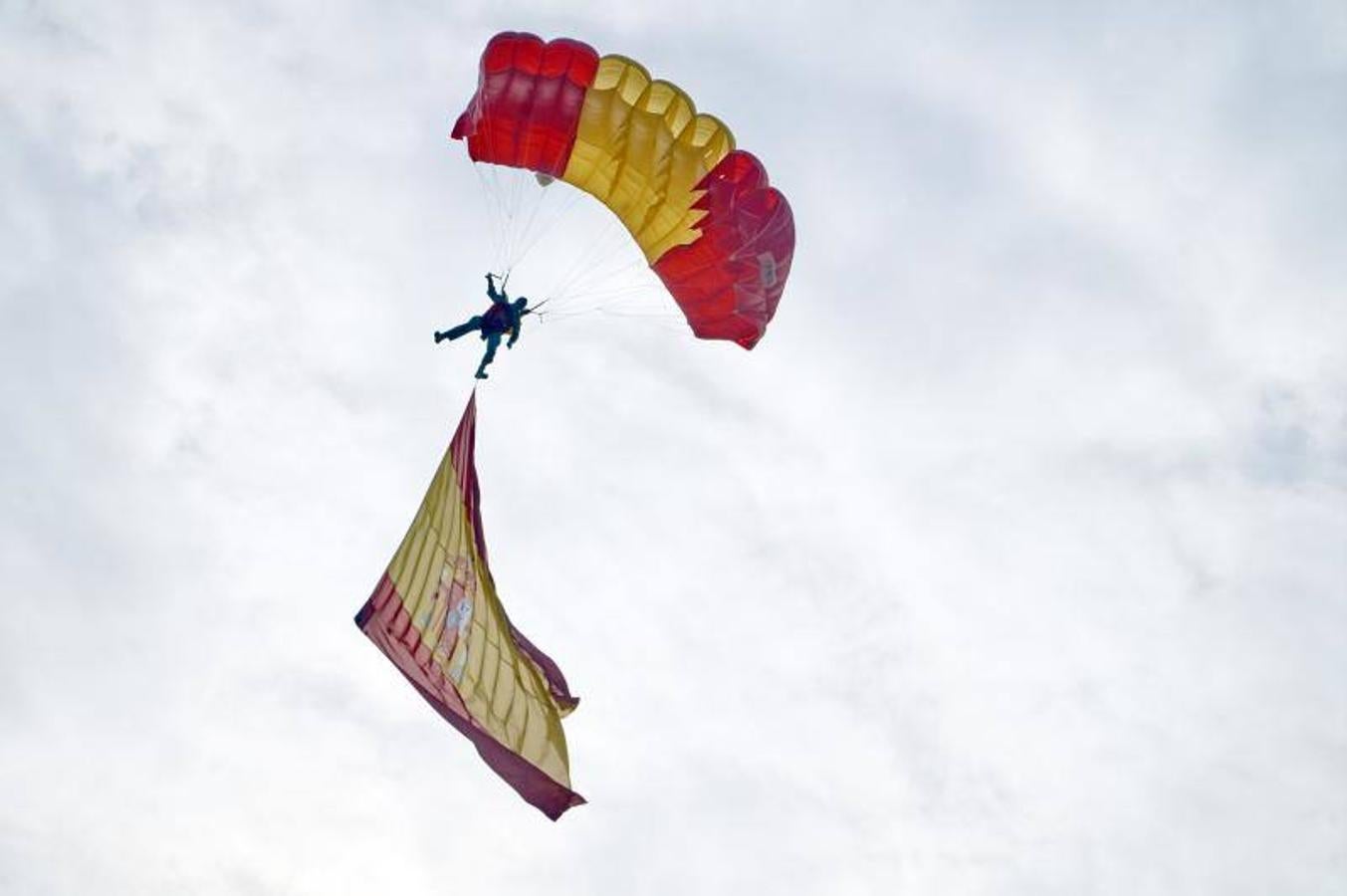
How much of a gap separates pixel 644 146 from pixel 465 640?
707cm

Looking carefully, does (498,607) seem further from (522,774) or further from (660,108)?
(660,108)

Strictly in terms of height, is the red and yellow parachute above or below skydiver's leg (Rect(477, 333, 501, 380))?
above

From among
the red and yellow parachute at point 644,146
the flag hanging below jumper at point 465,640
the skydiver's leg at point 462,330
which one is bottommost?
the flag hanging below jumper at point 465,640

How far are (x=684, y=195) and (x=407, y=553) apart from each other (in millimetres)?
6321

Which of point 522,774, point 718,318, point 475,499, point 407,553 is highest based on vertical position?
point 718,318

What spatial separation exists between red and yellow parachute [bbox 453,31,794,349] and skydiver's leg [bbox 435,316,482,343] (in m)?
2.21

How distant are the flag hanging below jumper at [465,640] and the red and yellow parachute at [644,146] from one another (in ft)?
14.3

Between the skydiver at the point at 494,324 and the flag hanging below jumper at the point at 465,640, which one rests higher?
the skydiver at the point at 494,324

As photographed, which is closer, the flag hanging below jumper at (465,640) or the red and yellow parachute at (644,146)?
the flag hanging below jumper at (465,640)

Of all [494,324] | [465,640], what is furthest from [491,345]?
[465,640]

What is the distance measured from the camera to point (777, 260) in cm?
2047

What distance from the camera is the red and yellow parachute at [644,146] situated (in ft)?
65.0

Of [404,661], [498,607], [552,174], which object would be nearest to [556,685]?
[498,607]

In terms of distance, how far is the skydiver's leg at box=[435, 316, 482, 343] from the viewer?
20375 mm
